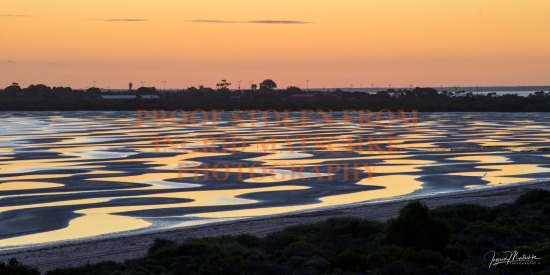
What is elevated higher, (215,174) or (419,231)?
(419,231)

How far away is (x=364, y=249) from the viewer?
61.3ft

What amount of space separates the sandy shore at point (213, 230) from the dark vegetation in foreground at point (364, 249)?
1.14 m

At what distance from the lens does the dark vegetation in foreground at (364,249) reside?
1652 centimetres

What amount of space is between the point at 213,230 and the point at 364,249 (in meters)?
4.90

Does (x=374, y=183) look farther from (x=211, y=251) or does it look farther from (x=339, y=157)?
(x=211, y=251)

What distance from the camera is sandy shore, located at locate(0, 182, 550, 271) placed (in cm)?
1858

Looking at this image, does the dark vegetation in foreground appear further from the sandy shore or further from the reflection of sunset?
the reflection of sunset
